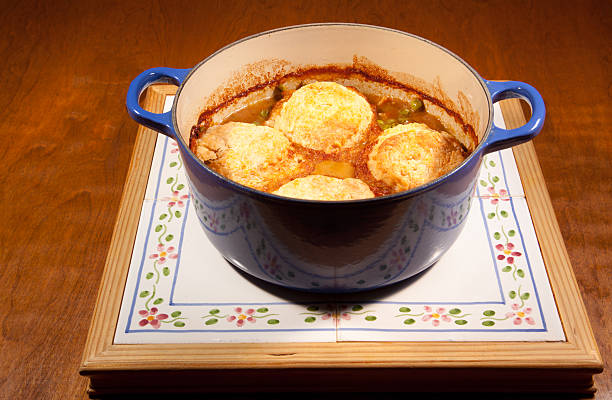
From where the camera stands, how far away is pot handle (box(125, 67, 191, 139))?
1169 mm

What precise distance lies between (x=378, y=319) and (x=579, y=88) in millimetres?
1360

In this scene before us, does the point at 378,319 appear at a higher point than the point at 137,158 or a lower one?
lower

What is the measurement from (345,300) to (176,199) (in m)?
0.50

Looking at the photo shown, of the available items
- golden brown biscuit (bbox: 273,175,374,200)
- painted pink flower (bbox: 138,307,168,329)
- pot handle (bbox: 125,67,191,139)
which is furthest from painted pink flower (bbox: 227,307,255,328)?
pot handle (bbox: 125,67,191,139)

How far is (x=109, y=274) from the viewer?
130 cm

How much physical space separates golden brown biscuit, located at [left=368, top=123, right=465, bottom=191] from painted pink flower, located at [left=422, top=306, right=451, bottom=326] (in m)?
0.25

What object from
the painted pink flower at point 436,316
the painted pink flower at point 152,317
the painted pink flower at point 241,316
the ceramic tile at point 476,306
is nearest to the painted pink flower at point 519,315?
the ceramic tile at point 476,306

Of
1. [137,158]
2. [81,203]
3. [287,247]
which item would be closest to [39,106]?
[81,203]

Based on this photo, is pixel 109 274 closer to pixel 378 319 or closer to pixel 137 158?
pixel 137 158

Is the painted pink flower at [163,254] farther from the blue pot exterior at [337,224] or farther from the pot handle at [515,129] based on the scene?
the pot handle at [515,129]

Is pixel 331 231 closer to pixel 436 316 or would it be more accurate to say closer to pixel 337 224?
pixel 337 224

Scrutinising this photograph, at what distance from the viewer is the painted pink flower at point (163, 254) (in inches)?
52.9

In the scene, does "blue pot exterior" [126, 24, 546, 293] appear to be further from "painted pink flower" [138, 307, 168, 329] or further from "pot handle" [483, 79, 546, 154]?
"painted pink flower" [138, 307, 168, 329]

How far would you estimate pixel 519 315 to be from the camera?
3.96 feet
